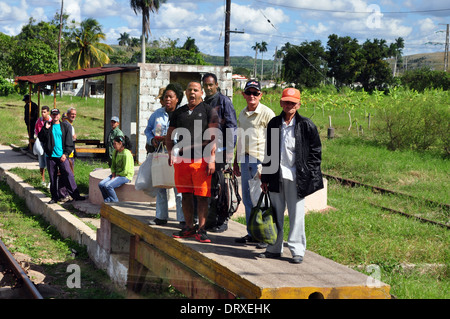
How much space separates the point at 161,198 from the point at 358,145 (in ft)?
55.5

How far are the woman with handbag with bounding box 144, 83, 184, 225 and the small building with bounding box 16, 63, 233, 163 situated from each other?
10.1 m

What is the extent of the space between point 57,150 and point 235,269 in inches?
294

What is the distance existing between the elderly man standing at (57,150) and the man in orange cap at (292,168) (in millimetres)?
6780

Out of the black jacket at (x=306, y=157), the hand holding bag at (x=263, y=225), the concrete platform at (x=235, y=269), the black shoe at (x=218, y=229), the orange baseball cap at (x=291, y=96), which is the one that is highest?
the orange baseball cap at (x=291, y=96)

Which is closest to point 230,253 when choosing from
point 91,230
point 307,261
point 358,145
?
point 307,261

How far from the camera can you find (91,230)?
980 centimetres

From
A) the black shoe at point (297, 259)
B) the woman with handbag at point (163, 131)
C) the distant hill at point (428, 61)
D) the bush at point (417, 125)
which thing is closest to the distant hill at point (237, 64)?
the bush at point (417, 125)

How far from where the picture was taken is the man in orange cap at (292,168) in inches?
226

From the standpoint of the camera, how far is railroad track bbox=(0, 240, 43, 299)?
23.0ft

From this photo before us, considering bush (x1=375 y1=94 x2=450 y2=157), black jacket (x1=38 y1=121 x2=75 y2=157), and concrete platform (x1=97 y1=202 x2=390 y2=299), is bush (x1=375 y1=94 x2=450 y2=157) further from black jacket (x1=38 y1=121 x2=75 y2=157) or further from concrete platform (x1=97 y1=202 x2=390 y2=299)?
concrete platform (x1=97 y1=202 x2=390 y2=299)

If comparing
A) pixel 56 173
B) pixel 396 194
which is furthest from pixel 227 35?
pixel 56 173

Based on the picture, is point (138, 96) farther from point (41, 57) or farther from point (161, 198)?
point (41, 57)

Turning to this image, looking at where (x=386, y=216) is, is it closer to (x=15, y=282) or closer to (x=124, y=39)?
(x=15, y=282)

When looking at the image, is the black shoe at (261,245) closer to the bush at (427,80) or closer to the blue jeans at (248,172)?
the blue jeans at (248,172)
